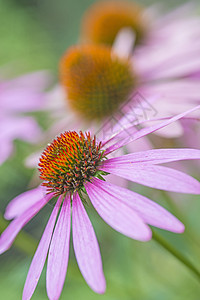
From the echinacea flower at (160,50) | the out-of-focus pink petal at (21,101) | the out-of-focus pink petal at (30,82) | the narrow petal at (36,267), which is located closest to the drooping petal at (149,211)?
the narrow petal at (36,267)

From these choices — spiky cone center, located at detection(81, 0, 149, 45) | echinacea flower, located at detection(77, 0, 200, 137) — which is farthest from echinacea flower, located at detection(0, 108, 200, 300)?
spiky cone center, located at detection(81, 0, 149, 45)

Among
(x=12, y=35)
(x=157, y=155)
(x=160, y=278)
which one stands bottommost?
(x=160, y=278)

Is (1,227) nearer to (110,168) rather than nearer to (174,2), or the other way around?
(110,168)

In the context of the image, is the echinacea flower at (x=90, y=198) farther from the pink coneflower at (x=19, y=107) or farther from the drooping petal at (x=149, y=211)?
the pink coneflower at (x=19, y=107)

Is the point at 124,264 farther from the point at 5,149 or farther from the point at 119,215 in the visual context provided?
the point at 119,215

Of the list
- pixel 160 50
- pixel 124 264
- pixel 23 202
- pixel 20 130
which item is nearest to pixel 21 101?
pixel 20 130

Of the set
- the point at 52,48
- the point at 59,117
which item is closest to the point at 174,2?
the point at 52,48

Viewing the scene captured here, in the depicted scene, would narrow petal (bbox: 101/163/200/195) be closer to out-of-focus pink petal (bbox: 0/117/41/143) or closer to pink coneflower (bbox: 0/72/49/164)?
pink coneflower (bbox: 0/72/49/164)
